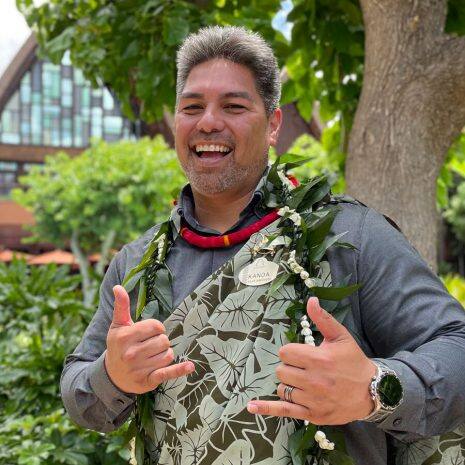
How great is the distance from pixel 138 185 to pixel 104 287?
59.7 feet

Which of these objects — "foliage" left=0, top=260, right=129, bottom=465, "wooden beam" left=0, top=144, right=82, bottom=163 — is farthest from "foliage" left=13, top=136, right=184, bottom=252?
"foliage" left=0, top=260, right=129, bottom=465

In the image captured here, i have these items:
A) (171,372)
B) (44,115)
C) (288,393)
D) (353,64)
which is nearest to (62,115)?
(44,115)

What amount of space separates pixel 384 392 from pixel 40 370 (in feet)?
9.24

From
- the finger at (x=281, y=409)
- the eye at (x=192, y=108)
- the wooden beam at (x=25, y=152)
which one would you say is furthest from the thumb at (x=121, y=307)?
the wooden beam at (x=25, y=152)

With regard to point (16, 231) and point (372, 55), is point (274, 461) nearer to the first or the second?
point (372, 55)

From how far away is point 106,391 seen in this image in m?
1.58

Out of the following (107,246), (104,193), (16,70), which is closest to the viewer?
(104,193)

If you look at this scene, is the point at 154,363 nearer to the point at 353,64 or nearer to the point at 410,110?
the point at 410,110

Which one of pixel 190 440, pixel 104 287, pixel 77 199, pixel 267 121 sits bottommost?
pixel 77 199

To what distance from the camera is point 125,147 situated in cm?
2053

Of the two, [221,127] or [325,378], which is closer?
[325,378]

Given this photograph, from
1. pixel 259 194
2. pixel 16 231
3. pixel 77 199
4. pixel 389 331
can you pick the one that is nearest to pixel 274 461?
pixel 389 331

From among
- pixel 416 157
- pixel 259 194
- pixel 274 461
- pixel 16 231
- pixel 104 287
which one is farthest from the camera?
pixel 16 231

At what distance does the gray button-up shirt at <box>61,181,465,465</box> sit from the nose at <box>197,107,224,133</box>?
19cm
